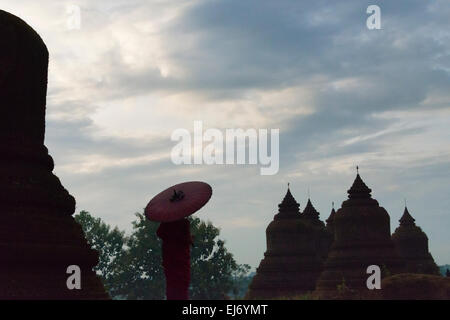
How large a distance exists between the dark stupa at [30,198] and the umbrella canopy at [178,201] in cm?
464

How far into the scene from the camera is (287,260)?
47.8 m

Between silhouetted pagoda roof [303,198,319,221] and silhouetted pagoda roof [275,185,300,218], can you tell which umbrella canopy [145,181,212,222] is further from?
silhouetted pagoda roof [303,198,319,221]

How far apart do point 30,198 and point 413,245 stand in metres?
40.8

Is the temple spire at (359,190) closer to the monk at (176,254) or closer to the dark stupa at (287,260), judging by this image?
the dark stupa at (287,260)

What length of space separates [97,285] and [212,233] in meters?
38.1

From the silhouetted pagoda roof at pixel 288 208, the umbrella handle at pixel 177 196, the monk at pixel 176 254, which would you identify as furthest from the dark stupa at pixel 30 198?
the silhouetted pagoda roof at pixel 288 208

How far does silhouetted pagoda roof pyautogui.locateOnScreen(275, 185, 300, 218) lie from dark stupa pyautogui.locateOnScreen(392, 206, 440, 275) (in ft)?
29.6

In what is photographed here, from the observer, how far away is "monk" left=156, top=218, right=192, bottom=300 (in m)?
15.2

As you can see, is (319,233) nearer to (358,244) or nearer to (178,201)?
(358,244)

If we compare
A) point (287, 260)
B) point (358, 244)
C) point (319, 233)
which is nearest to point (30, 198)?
point (358, 244)

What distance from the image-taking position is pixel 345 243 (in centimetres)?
4241
